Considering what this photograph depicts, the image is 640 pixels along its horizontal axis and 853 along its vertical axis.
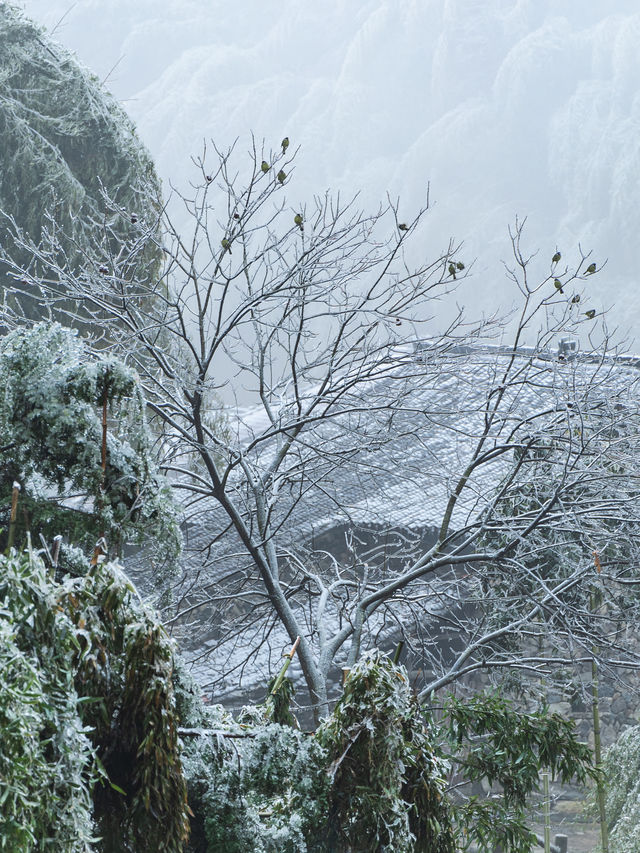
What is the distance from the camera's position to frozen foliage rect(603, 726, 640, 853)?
7035 millimetres

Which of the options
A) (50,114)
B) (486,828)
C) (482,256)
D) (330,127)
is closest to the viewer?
(486,828)

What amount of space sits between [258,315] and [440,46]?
48.4 meters

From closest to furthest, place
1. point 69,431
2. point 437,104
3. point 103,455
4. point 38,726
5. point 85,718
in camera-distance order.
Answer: point 38,726 < point 85,718 < point 103,455 < point 69,431 < point 437,104

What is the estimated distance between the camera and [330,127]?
4881 cm

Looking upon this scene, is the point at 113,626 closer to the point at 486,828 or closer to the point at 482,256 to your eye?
the point at 486,828

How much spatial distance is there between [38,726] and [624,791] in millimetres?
6740

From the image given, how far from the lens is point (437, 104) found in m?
49.2

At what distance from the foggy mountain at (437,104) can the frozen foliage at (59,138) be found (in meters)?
30.0

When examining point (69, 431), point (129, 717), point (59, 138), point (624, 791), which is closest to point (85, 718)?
point (129, 717)

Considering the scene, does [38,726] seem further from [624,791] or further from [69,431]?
[624,791]

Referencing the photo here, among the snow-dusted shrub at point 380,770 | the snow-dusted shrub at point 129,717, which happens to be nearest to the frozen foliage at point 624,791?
the snow-dusted shrub at point 380,770

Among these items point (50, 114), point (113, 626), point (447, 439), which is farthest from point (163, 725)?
point (50, 114)

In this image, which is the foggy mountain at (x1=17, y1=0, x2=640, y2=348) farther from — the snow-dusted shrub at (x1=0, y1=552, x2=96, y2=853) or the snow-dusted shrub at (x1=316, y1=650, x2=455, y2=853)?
the snow-dusted shrub at (x1=0, y1=552, x2=96, y2=853)

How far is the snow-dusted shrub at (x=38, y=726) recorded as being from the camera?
1.58 meters
